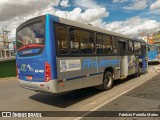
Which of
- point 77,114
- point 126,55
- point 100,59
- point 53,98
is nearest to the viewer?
point 77,114

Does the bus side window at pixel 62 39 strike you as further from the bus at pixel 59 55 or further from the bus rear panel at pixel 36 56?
the bus rear panel at pixel 36 56

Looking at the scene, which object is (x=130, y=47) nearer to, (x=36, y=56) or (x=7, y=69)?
(x=36, y=56)

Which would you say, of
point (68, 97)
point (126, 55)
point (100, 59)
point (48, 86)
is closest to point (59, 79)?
point (48, 86)

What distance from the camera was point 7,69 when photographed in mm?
19078

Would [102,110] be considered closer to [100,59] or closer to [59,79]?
[59,79]

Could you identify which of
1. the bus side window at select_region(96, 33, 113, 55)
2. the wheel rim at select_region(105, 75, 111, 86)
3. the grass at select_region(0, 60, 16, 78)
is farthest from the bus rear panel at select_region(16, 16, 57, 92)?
the grass at select_region(0, 60, 16, 78)

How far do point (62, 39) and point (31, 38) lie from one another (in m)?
1.13

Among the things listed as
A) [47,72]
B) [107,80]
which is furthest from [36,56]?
[107,80]

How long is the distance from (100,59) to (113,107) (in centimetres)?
291

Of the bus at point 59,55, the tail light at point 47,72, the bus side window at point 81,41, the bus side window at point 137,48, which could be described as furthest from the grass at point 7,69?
the tail light at point 47,72

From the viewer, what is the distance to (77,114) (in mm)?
6559

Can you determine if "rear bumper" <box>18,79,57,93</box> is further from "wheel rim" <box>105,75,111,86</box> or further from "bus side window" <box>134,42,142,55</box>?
"bus side window" <box>134,42,142,55</box>

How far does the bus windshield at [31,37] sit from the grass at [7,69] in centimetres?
1105

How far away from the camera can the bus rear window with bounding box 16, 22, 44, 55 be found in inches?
282
